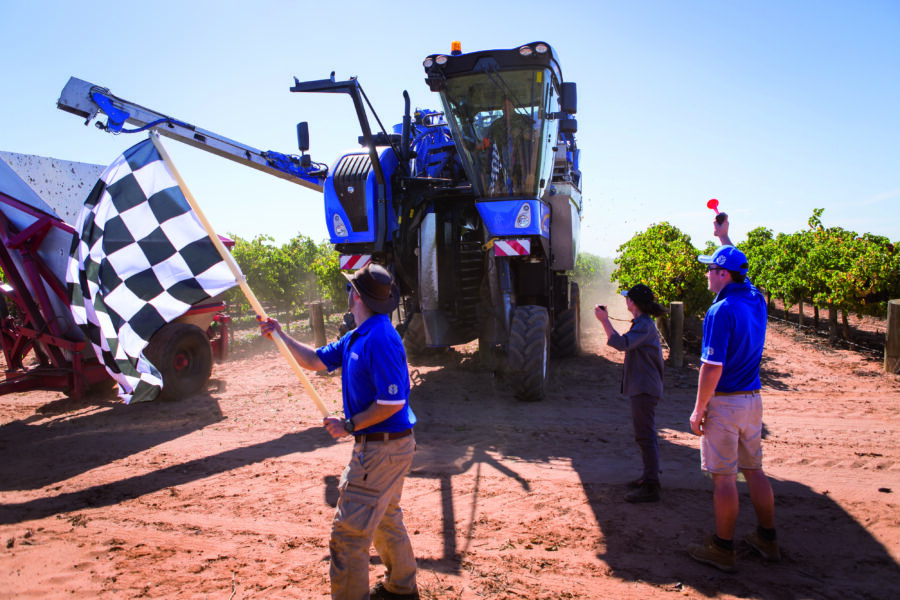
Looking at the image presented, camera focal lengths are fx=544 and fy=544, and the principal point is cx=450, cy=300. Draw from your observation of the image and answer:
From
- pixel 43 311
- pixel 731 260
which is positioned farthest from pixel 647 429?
pixel 43 311

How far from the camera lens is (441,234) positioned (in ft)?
24.2

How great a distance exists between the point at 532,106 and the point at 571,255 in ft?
8.21

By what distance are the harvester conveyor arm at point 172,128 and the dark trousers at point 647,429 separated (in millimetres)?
5046

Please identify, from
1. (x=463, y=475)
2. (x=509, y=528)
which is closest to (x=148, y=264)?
(x=463, y=475)

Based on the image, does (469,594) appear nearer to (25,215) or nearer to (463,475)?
(463,475)

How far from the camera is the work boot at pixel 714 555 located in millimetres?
3127

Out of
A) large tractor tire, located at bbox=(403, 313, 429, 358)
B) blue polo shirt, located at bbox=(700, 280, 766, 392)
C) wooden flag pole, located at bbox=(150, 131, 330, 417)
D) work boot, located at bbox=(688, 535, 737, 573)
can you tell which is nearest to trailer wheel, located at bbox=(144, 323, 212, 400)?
large tractor tire, located at bbox=(403, 313, 429, 358)

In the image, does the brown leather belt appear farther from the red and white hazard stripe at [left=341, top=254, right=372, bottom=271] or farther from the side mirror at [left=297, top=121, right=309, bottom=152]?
the side mirror at [left=297, top=121, right=309, bottom=152]

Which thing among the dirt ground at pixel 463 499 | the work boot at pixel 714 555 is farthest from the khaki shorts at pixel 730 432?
the dirt ground at pixel 463 499

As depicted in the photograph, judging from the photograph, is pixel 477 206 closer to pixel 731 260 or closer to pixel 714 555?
pixel 731 260

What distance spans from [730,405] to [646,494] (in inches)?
48.1

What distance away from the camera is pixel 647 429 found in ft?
13.1

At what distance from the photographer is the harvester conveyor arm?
651 cm

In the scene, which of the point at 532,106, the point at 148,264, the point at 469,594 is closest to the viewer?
the point at 469,594
